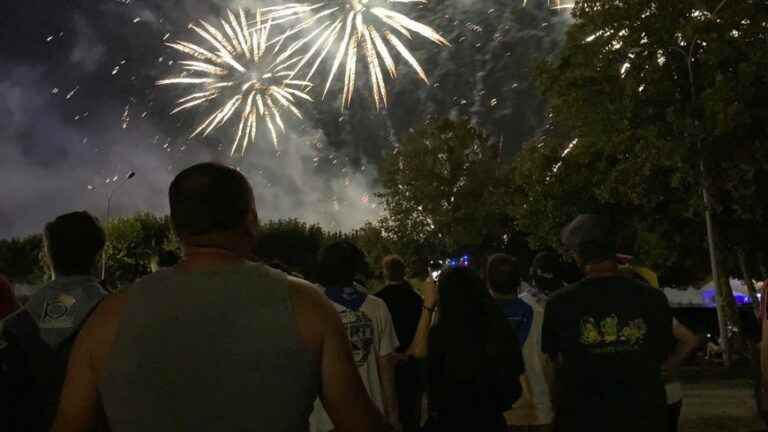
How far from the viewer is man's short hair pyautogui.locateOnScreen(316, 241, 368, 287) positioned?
5.96m

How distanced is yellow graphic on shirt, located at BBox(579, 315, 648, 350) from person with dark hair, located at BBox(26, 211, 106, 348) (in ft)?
7.60

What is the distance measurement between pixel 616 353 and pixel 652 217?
28.4 metres

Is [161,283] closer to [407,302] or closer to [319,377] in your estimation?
[319,377]

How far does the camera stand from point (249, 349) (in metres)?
2.37

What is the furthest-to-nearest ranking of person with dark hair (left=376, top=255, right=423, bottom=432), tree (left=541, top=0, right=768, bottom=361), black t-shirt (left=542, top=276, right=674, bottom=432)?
tree (left=541, top=0, right=768, bottom=361)
person with dark hair (left=376, top=255, right=423, bottom=432)
black t-shirt (left=542, top=276, right=674, bottom=432)

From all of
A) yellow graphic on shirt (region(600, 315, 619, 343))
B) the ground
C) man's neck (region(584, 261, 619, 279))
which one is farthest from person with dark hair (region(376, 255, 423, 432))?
the ground

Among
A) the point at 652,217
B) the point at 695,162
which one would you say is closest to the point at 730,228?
the point at 652,217

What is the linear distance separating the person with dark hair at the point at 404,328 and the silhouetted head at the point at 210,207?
17.6 ft

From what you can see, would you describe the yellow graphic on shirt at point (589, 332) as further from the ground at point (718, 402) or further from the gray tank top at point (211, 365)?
the ground at point (718, 402)

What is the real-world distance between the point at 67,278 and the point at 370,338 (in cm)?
222

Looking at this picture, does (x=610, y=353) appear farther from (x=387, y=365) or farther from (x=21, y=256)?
(x=21, y=256)

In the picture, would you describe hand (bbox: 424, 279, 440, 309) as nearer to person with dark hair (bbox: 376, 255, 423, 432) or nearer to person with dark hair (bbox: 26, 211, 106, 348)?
person with dark hair (bbox: 376, 255, 423, 432)

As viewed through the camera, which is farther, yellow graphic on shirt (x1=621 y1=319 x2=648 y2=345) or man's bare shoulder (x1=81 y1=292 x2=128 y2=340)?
yellow graphic on shirt (x1=621 y1=319 x2=648 y2=345)

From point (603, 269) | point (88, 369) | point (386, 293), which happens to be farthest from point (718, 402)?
point (88, 369)
